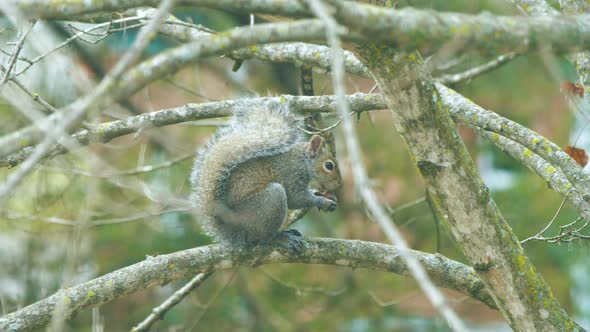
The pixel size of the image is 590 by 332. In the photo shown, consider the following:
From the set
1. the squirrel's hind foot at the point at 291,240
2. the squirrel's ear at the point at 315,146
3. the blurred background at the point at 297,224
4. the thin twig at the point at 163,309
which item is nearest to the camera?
the squirrel's hind foot at the point at 291,240

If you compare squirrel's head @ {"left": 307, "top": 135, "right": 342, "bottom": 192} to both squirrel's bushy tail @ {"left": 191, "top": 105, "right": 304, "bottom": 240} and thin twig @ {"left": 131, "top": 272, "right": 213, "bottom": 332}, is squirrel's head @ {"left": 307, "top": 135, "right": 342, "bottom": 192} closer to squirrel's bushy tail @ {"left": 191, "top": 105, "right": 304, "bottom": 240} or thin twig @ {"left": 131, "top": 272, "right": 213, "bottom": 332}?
squirrel's bushy tail @ {"left": 191, "top": 105, "right": 304, "bottom": 240}

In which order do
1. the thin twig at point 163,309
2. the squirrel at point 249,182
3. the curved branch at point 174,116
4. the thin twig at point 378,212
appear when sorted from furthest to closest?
the squirrel at point 249,182, the thin twig at point 163,309, the curved branch at point 174,116, the thin twig at point 378,212

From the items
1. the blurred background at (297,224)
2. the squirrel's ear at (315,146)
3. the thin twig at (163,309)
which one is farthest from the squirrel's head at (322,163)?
the thin twig at (163,309)

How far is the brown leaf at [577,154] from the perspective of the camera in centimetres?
335

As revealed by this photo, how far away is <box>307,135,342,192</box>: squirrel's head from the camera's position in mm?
4180

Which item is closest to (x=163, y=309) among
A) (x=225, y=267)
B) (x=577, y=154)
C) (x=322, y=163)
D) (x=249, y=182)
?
(x=225, y=267)

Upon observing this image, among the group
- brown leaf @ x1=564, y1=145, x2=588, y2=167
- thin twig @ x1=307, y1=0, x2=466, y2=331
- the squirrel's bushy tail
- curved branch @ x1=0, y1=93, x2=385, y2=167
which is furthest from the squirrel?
thin twig @ x1=307, y1=0, x2=466, y2=331

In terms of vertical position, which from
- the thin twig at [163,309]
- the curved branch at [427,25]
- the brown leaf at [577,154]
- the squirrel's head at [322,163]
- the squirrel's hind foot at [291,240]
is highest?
the squirrel's head at [322,163]

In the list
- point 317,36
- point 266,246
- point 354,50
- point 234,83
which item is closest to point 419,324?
point 234,83

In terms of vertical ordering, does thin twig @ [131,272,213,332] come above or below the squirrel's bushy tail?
below

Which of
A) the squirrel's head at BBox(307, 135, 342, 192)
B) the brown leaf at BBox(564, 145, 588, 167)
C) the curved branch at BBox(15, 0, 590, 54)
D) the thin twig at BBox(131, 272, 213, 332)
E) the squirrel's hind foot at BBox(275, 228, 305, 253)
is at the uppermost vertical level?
the squirrel's head at BBox(307, 135, 342, 192)

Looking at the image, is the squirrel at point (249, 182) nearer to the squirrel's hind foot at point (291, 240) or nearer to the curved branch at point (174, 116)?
the squirrel's hind foot at point (291, 240)

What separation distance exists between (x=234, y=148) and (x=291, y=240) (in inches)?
25.1

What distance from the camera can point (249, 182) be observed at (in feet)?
12.7
